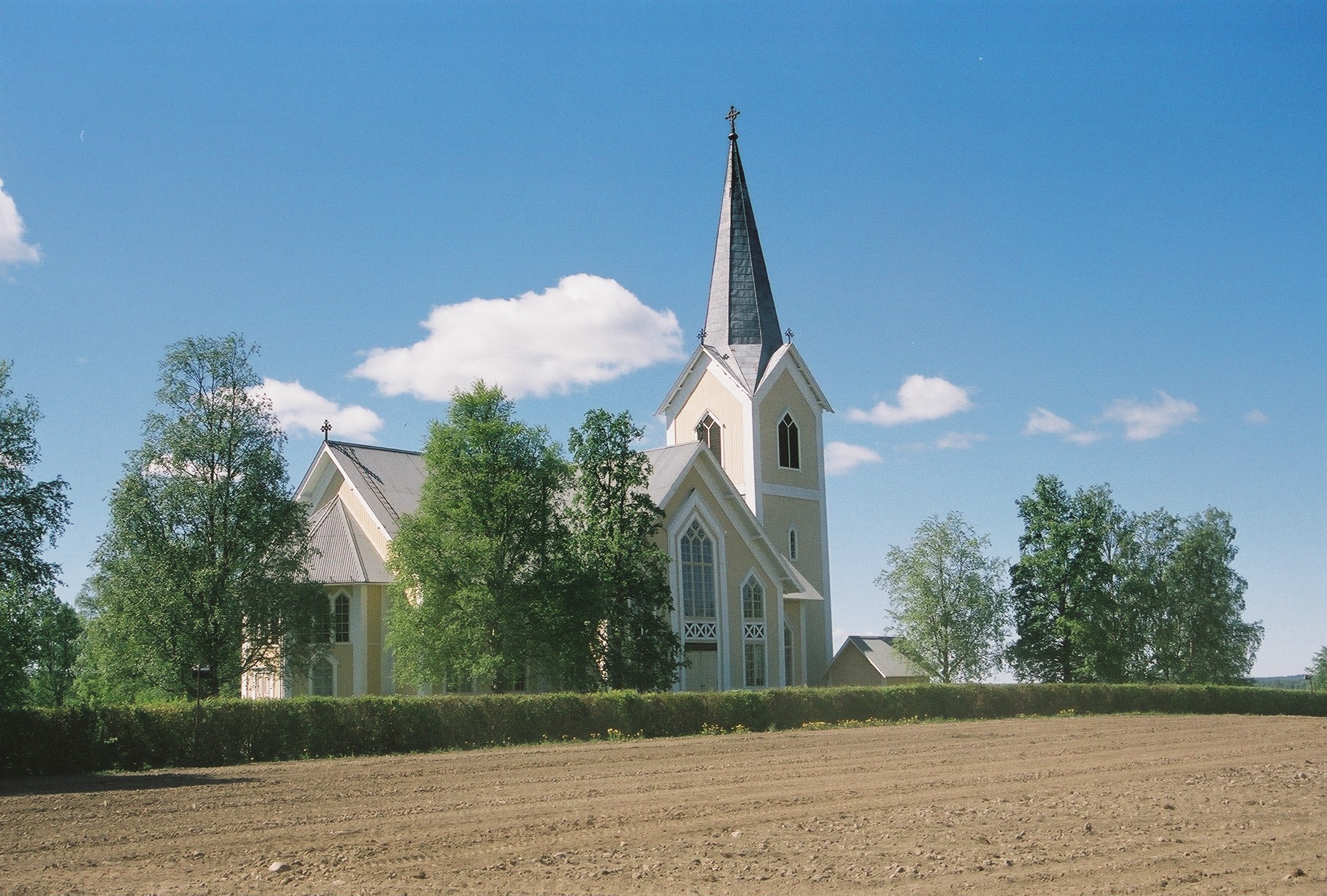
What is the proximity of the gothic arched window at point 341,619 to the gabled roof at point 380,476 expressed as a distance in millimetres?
2773

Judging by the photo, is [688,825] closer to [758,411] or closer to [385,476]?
[385,476]

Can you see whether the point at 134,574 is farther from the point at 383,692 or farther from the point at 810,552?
the point at 810,552

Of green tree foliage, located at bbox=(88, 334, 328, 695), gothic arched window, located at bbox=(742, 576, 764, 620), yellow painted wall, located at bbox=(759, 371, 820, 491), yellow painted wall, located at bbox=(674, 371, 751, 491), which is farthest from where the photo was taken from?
yellow painted wall, located at bbox=(759, 371, 820, 491)

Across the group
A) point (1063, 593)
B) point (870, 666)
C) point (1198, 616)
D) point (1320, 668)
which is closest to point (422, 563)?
point (870, 666)

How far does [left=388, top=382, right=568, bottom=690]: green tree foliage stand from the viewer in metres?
35.5

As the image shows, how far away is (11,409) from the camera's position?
2731 cm

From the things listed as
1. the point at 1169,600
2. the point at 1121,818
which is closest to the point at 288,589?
the point at 1121,818

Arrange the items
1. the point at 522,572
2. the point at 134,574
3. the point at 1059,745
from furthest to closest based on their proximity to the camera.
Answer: the point at 522,572, the point at 134,574, the point at 1059,745

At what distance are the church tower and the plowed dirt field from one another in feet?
89.3

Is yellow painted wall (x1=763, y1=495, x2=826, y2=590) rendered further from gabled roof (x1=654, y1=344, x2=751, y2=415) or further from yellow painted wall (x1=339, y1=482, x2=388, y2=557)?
yellow painted wall (x1=339, y1=482, x2=388, y2=557)

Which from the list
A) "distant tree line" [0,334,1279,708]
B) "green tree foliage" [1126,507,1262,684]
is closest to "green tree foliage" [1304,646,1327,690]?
"green tree foliage" [1126,507,1262,684]

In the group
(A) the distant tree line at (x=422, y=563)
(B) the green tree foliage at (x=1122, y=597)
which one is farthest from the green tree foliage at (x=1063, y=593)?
(A) the distant tree line at (x=422, y=563)

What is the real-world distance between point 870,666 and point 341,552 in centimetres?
2714

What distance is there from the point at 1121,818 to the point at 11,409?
24285 millimetres
